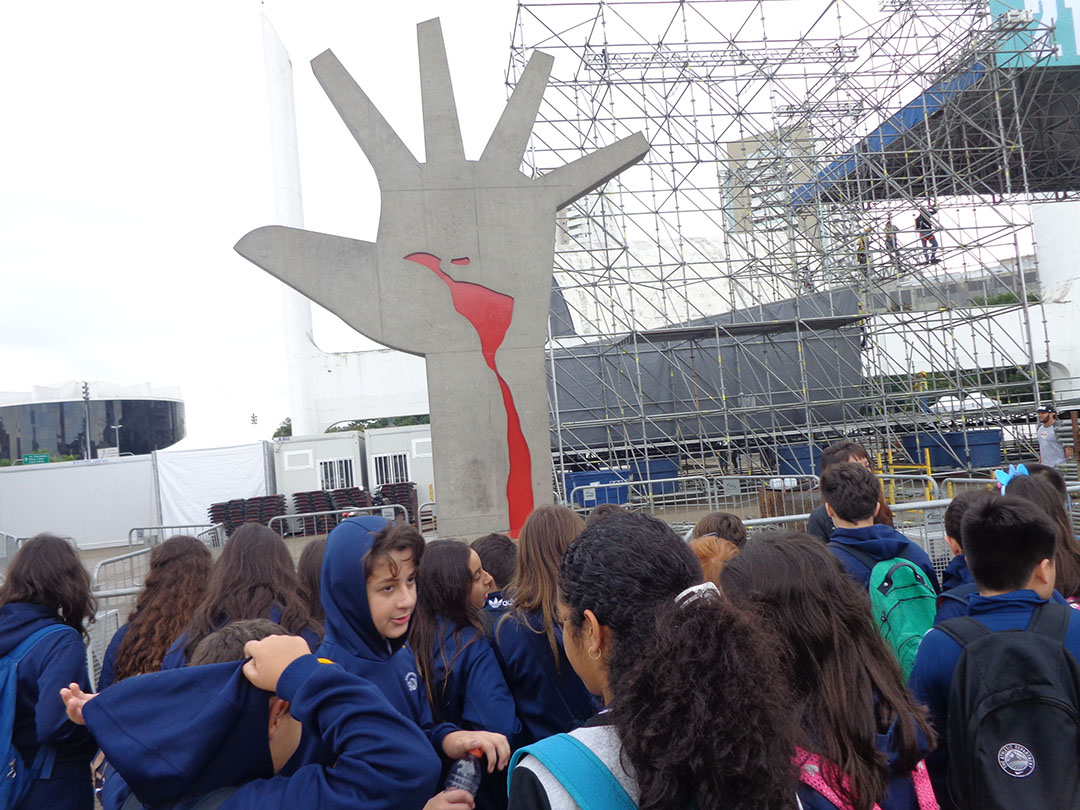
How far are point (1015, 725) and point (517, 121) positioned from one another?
7475 millimetres

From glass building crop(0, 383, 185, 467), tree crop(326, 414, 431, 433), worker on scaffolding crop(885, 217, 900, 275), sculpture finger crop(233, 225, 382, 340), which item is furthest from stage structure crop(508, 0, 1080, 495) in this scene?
glass building crop(0, 383, 185, 467)

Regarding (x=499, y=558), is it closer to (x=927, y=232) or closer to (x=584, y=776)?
(x=584, y=776)

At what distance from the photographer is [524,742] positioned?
8.15 feet

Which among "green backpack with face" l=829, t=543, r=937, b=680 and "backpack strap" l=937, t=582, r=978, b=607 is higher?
"backpack strap" l=937, t=582, r=978, b=607

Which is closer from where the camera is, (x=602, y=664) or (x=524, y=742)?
(x=602, y=664)

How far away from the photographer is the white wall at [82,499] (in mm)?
20516

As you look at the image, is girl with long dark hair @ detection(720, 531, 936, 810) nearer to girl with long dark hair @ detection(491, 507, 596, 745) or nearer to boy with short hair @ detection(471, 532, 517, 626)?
girl with long dark hair @ detection(491, 507, 596, 745)

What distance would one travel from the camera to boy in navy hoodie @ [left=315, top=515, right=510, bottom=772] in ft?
7.07

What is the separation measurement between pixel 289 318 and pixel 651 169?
20045mm

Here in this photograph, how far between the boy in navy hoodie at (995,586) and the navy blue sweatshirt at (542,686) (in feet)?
3.27

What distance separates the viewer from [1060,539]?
275cm

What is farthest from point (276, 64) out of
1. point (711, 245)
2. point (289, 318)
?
point (711, 245)

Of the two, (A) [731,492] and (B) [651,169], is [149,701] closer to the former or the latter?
(A) [731,492]

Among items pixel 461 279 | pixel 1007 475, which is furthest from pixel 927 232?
pixel 1007 475
